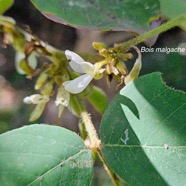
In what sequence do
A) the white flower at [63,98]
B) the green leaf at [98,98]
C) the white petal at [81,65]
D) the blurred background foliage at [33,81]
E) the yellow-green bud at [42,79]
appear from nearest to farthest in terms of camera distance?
the white petal at [81,65]
the white flower at [63,98]
the yellow-green bud at [42,79]
the green leaf at [98,98]
the blurred background foliage at [33,81]

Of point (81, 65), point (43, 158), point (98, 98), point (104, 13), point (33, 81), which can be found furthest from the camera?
point (33, 81)

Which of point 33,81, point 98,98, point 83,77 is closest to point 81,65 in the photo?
point 83,77

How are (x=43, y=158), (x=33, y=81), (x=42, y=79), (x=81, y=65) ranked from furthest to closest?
1. (x=33, y=81)
2. (x=42, y=79)
3. (x=81, y=65)
4. (x=43, y=158)

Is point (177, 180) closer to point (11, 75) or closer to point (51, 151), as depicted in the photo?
point (51, 151)

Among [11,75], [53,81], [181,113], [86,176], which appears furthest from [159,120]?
[11,75]

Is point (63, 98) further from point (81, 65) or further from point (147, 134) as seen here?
point (147, 134)

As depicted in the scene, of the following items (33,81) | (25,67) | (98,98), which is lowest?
(33,81)

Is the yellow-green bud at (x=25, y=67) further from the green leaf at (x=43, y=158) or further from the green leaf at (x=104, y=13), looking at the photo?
the green leaf at (x=43, y=158)

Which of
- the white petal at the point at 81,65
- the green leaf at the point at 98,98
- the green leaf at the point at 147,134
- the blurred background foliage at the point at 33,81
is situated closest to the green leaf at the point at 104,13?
the white petal at the point at 81,65
